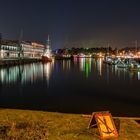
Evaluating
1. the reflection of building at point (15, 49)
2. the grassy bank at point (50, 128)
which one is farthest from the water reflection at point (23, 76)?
the reflection of building at point (15, 49)

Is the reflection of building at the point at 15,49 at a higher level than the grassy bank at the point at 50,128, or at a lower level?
higher

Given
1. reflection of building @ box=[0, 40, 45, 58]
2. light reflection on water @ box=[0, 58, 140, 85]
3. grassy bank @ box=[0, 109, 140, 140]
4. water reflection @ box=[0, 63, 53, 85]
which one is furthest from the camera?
reflection of building @ box=[0, 40, 45, 58]

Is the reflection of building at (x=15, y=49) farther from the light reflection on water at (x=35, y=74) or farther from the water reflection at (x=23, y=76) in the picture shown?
the water reflection at (x=23, y=76)

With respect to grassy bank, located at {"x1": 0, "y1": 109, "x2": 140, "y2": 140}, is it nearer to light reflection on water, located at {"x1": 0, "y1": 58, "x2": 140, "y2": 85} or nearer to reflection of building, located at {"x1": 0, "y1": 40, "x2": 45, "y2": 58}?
light reflection on water, located at {"x1": 0, "y1": 58, "x2": 140, "y2": 85}

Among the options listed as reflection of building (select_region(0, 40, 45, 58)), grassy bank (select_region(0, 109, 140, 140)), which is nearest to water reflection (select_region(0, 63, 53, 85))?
grassy bank (select_region(0, 109, 140, 140))

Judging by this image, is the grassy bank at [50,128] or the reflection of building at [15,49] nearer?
the grassy bank at [50,128]

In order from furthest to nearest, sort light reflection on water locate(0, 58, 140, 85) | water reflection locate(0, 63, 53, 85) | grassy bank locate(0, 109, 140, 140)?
light reflection on water locate(0, 58, 140, 85)
water reflection locate(0, 63, 53, 85)
grassy bank locate(0, 109, 140, 140)

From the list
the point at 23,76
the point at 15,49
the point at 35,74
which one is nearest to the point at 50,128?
the point at 23,76

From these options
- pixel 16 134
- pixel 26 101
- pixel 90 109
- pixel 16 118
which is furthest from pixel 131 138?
pixel 26 101

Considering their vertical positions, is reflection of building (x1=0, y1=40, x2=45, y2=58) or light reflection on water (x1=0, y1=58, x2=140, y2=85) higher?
reflection of building (x1=0, y1=40, x2=45, y2=58)

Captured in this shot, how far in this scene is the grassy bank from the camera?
24.7 ft

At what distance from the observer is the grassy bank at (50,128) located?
297 inches

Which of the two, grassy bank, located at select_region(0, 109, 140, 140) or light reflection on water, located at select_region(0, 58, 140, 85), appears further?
light reflection on water, located at select_region(0, 58, 140, 85)

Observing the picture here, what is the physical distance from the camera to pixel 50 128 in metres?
8.41
